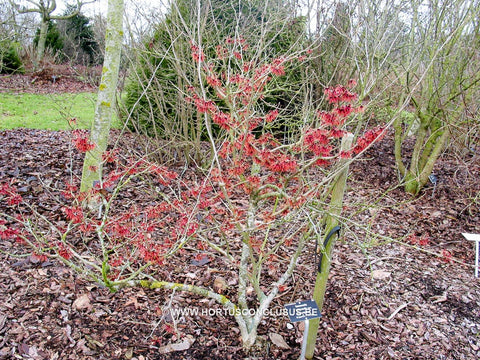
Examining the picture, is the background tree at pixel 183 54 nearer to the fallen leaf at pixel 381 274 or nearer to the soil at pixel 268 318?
the soil at pixel 268 318

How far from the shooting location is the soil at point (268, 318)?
2480 millimetres

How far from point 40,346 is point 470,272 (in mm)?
4335

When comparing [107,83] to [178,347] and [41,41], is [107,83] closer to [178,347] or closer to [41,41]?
[178,347]

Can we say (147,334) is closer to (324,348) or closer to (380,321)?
(324,348)

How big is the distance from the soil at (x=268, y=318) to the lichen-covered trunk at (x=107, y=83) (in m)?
0.79

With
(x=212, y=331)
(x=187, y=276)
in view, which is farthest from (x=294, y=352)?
(x=187, y=276)

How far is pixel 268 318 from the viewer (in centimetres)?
296

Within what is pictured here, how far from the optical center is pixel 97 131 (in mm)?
3662

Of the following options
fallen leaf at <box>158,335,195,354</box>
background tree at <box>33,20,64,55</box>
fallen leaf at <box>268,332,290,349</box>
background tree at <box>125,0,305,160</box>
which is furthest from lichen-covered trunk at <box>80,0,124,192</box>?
background tree at <box>33,20,64,55</box>

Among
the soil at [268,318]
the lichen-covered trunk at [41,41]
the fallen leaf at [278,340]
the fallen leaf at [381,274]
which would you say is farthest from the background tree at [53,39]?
the fallen leaf at [278,340]

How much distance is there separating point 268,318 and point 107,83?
279cm

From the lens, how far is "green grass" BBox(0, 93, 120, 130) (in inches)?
307

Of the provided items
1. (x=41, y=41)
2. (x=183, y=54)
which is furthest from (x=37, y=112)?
(x=41, y=41)

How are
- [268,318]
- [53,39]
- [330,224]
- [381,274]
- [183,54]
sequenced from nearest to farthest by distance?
[330,224] < [268,318] < [381,274] < [183,54] < [53,39]
